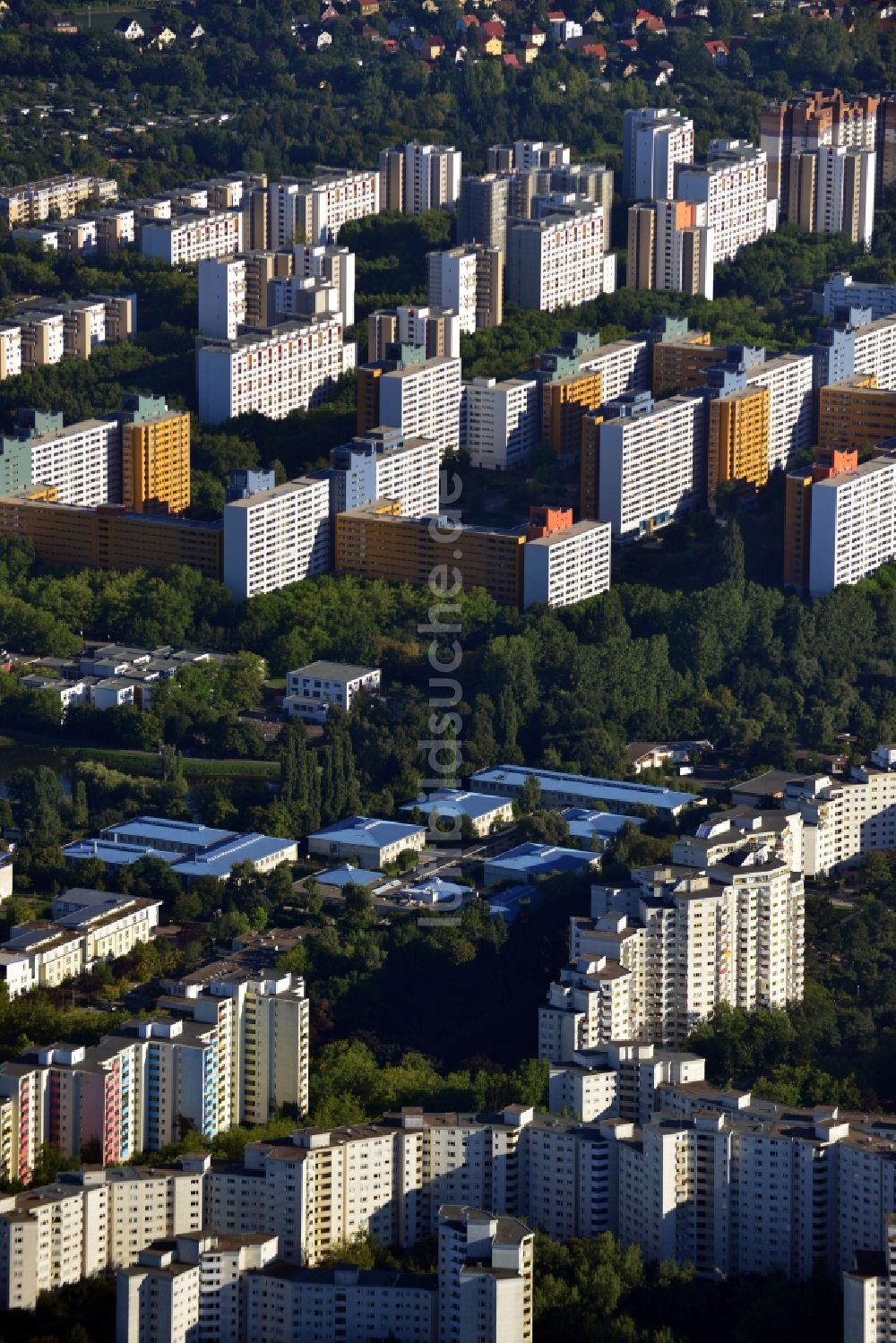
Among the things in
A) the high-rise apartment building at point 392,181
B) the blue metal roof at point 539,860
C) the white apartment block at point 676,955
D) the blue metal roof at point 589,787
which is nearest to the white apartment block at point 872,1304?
the white apartment block at point 676,955

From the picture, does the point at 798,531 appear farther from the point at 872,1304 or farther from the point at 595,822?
the point at 872,1304

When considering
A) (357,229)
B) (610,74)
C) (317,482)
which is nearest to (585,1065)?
(317,482)

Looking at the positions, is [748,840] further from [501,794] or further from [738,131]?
[738,131]

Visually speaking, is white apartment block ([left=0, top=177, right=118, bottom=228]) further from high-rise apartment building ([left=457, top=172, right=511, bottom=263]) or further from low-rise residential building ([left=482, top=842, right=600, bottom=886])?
low-rise residential building ([left=482, top=842, right=600, bottom=886])

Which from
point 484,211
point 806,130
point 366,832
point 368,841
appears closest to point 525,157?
point 484,211

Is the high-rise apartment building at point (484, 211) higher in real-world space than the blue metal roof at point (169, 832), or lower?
higher

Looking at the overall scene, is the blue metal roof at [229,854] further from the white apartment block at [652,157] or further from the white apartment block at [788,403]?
the white apartment block at [652,157]
